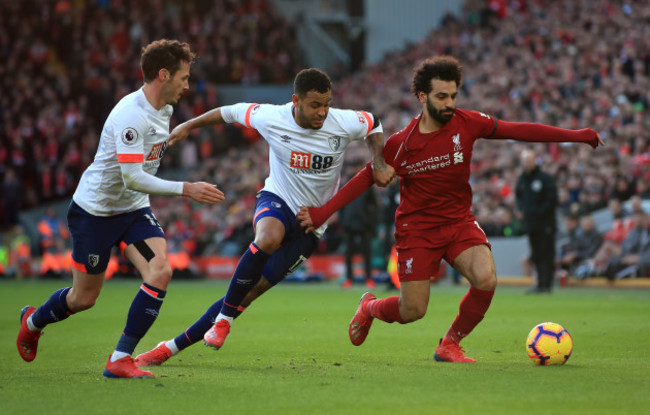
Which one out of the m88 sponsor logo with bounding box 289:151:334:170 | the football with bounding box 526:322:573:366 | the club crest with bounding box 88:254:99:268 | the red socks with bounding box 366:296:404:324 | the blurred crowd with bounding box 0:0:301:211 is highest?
the blurred crowd with bounding box 0:0:301:211

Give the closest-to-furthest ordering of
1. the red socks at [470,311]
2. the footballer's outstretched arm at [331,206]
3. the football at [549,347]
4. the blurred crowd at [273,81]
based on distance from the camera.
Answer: the football at [549,347] → the red socks at [470,311] → the footballer's outstretched arm at [331,206] → the blurred crowd at [273,81]

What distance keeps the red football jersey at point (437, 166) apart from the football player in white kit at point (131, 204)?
1.74 m

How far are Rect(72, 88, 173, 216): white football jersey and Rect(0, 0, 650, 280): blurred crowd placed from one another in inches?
537

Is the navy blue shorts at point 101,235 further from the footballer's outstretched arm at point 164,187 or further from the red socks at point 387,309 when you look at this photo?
the red socks at point 387,309

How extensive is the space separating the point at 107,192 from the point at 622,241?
42.8 ft

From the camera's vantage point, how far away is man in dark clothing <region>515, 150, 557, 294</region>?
16594mm

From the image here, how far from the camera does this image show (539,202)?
1667cm

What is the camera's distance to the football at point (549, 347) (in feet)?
23.3

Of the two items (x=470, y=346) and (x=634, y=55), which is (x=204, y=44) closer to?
(x=634, y=55)

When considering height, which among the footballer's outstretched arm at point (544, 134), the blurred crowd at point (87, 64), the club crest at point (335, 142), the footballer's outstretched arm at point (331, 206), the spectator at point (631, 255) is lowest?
the spectator at point (631, 255)

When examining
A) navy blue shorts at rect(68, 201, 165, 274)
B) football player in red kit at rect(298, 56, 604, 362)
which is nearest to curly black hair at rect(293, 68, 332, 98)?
football player in red kit at rect(298, 56, 604, 362)

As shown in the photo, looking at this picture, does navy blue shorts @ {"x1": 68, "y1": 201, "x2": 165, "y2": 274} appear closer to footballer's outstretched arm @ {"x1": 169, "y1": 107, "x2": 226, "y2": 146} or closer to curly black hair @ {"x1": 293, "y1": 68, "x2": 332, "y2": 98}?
footballer's outstretched arm @ {"x1": 169, "y1": 107, "x2": 226, "y2": 146}

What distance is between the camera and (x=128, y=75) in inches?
1272

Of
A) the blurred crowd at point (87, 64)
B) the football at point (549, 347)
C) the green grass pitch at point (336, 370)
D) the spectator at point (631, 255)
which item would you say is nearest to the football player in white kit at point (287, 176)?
the green grass pitch at point (336, 370)
